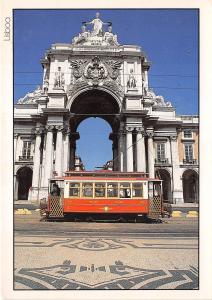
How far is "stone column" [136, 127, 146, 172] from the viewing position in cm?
2759

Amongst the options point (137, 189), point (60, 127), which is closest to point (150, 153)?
point (60, 127)

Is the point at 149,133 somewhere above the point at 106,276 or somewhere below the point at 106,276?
above

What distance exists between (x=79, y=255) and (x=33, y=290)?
1889 mm

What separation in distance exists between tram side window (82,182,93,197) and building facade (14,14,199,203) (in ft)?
36.8

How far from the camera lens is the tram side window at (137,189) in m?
15.8

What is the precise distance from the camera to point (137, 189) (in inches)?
625

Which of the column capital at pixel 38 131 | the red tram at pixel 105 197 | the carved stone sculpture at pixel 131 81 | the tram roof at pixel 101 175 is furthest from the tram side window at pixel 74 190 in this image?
the carved stone sculpture at pixel 131 81

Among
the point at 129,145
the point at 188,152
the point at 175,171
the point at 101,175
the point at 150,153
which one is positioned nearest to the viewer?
the point at 101,175

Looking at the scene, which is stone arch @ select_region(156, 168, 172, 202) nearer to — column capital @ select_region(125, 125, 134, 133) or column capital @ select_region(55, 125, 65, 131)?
column capital @ select_region(125, 125, 134, 133)

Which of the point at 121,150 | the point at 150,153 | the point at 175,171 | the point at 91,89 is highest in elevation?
the point at 91,89

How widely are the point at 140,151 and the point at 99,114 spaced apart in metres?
5.13

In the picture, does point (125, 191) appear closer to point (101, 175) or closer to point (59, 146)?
point (101, 175)

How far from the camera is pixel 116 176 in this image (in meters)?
16.1

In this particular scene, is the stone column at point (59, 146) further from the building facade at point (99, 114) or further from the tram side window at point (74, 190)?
the tram side window at point (74, 190)
